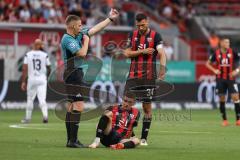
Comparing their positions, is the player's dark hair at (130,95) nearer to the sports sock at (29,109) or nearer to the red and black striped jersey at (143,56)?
the red and black striped jersey at (143,56)

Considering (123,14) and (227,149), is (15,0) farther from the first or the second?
(227,149)

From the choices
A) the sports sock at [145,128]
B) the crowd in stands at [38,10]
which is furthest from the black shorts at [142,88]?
the crowd in stands at [38,10]

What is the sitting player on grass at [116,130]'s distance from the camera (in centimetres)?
1502

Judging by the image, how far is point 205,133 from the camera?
19.6 m

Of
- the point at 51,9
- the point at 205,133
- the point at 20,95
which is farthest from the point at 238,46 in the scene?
the point at 205,133

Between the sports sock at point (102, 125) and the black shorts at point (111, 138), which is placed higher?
the sports sock at point (102, 125)

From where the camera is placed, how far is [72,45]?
15.2 metres

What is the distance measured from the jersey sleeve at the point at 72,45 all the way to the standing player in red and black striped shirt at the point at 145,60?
1286mm

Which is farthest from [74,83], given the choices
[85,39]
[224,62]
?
[224,62]

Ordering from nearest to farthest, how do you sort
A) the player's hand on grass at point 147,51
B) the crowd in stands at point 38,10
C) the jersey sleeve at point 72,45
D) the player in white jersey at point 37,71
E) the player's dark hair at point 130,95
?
the jersey sleeve at point 72,45
the player's dark hair at point 130,95
the player's hand on grass at point 147,51
the player in white jersey at point 37,71
the crowd in stands at point 38,10

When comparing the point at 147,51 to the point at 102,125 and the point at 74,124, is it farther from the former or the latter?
the point at 74,124

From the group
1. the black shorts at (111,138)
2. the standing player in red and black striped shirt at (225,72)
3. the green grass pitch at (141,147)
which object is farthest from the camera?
the standing player in red and black striped shirt at (225,72)

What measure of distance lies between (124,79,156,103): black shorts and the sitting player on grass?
0.73 metres

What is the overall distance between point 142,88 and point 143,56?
0.64m
